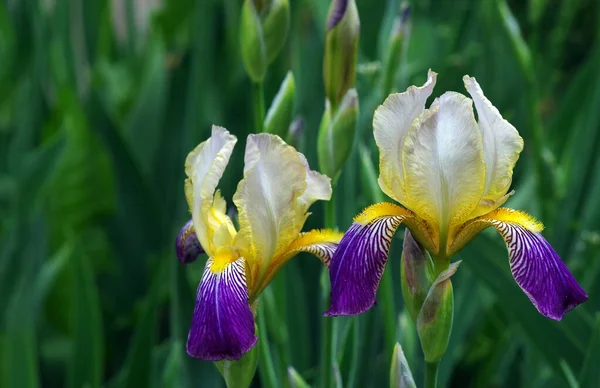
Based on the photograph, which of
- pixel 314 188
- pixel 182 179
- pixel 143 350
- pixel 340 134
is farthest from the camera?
pixel 182 179

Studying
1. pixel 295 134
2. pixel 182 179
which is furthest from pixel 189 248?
pixel 182 179

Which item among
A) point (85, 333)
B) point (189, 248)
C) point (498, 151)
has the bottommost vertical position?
point (85, 333)

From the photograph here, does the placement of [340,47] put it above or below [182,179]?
above

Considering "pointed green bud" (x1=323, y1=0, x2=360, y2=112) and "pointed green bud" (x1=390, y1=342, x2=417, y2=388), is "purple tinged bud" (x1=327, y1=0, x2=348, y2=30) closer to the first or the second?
"pointed green bud" (x1=323, y1=0, x2=360, y2=112)

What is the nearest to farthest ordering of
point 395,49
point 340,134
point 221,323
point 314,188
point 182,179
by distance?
point 221,323 < point 314,188 < point 340,134 < point 395,49 < point 182,179

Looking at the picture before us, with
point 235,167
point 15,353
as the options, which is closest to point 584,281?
point 235,167

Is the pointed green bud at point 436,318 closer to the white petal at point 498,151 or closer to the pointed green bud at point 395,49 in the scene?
the white petal at point 498,151

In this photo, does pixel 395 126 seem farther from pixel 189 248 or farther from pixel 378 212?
pixel 189 248
